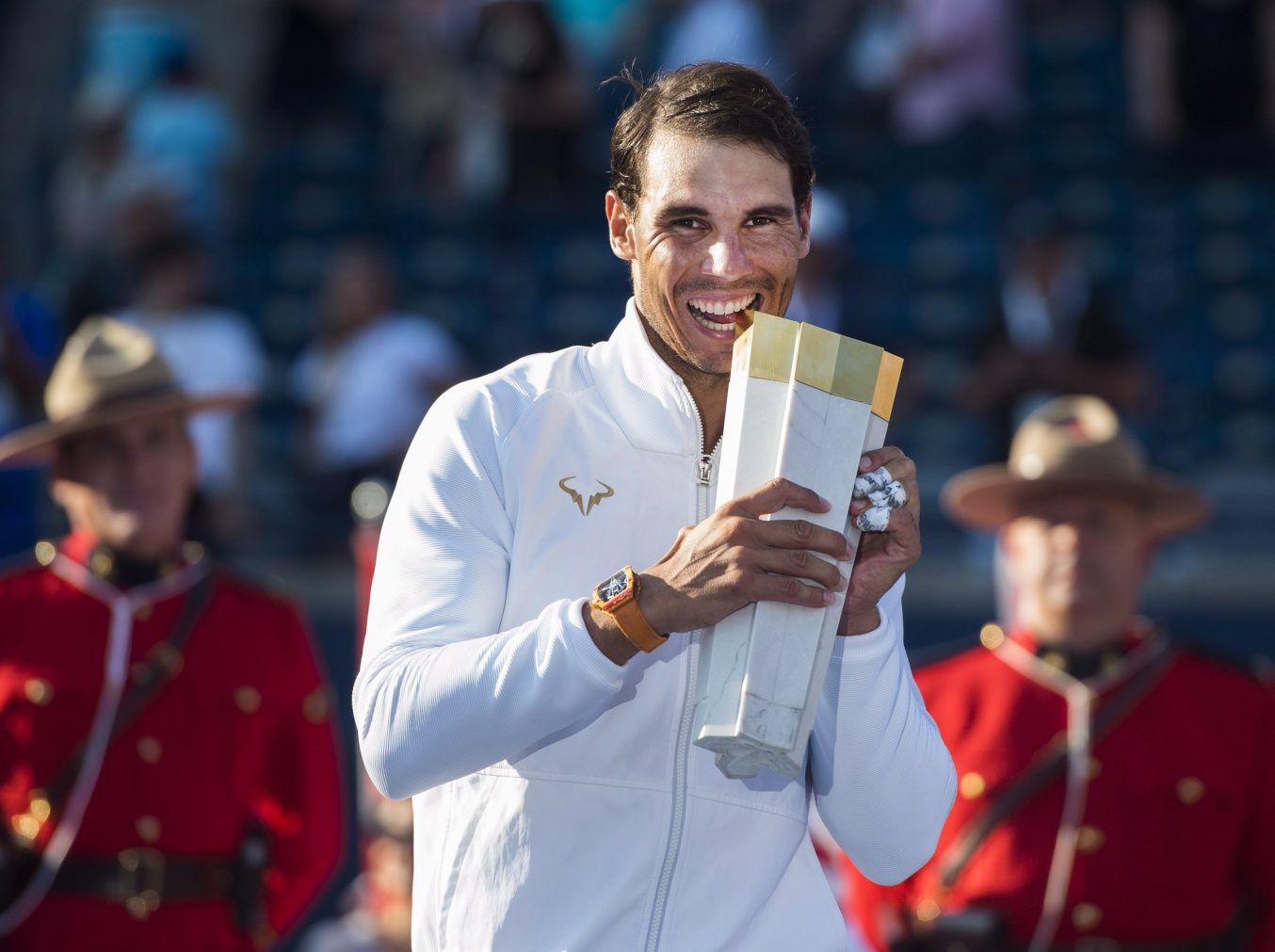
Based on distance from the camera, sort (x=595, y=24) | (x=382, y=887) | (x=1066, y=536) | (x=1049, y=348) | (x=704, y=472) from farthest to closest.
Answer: (x=595, y=24)
(x=1049, y=348)
(x=382, y=887)
(x=1066, y=536)
(x=704, y=472)

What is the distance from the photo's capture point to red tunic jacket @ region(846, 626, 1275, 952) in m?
4.56

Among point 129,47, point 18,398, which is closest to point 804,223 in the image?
point 18,398

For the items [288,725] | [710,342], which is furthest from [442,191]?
[710,342]

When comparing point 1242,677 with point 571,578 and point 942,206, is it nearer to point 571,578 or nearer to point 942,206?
point 571,578

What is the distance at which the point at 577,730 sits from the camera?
2.53 meters

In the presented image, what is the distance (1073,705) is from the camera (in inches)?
189

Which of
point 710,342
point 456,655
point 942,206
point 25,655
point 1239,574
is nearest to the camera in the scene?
point 456,655

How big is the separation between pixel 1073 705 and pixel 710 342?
8.00ft

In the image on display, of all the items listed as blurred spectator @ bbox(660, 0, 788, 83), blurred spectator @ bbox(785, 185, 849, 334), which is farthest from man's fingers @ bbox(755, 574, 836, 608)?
blurred spectator @ bbox(660, 0, 788, 83)

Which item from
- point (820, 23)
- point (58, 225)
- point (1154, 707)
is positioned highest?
point (820, 23)

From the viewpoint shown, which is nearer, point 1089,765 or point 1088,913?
point 1088,913

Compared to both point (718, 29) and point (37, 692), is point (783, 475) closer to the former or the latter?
point (37, 692)

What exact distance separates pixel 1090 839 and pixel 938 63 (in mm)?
7146

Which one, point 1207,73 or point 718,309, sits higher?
point 1207,73
